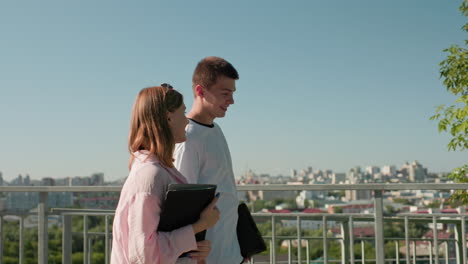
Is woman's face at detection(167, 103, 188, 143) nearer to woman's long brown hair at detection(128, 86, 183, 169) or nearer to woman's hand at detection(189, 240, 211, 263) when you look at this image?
woman's long brown hair at detection(128, 86, 183, 169)

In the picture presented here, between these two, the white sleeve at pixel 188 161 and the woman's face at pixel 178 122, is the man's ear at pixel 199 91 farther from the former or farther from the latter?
the woman's face at pixel 178 122

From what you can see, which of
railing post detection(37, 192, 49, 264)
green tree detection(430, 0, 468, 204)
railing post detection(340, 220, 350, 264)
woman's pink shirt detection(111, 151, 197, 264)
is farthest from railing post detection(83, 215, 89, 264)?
green tree detection(430, 0, 468, 204)

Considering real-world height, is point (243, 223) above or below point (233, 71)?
below

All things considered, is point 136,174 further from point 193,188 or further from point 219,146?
point 219,146

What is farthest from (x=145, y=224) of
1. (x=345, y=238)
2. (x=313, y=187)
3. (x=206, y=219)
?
(x=345, y=238)

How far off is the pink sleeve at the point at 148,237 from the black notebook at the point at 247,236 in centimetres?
54

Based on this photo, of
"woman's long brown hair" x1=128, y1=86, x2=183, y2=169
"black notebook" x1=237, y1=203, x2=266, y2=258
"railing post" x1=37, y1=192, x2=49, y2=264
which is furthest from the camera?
"railing post" x1=37, y1=192, x2=49, y2=264

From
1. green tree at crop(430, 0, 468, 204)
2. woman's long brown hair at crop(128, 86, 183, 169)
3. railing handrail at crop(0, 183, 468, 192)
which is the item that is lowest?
railing handrail at crop(0, 183, 468, 192)

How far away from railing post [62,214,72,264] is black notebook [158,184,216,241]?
9.97 ft

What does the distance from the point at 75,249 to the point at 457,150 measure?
24.4 ft

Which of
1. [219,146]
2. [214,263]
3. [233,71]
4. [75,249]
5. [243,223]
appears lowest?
[75,249]

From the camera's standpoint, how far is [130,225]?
151 centimetres

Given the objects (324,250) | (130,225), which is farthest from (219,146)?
(324,250)

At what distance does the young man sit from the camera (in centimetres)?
195
